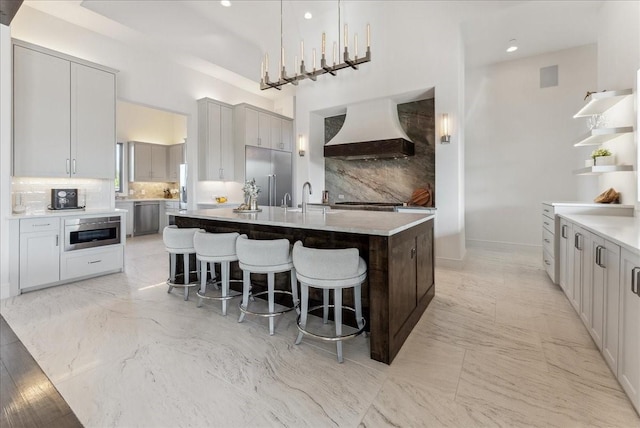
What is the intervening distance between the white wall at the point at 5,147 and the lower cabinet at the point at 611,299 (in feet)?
17.3

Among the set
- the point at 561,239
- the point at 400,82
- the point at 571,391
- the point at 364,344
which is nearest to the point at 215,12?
the point at 400,82

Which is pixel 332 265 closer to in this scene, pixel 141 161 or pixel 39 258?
pixel 39 258

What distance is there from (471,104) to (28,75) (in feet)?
22.4

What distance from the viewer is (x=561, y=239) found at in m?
3.15

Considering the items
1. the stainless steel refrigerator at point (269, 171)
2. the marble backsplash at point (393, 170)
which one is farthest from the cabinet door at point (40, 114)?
the marble backsplash at point (393, 170)

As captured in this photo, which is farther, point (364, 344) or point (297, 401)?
point (364, 344)

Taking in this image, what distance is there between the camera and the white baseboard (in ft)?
17.5

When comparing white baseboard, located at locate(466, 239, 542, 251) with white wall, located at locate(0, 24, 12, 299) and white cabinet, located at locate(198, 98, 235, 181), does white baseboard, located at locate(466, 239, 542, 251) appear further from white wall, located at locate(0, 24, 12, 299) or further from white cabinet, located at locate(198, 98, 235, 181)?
white wall, located at locate(0, 24, 12, 299)

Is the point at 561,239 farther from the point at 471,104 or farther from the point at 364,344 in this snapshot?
the point at 471,104

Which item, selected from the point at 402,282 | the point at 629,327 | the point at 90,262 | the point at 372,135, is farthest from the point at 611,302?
the point at 90,262

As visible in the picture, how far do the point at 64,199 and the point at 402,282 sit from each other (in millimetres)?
4432

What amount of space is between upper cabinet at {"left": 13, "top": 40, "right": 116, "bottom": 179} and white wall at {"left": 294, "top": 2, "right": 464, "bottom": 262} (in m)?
3.94

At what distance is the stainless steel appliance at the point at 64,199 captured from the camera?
3.79 metres

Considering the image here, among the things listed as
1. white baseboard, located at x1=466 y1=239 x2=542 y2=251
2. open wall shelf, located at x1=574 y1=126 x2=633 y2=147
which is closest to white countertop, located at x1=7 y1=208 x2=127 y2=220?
open wall shelf, located at x1=574 y1=126 x2=633 y2=147
